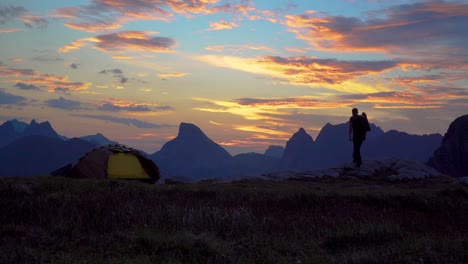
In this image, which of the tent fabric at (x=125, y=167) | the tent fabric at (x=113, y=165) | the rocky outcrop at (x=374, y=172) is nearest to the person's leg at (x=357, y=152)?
the rocky outcrop at (x=374, y=172)

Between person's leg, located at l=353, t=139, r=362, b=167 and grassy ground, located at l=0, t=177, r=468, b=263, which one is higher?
person's leg, located at l=353, t=139, r=362, b=167

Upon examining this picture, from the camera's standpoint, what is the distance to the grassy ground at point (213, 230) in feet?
23.2

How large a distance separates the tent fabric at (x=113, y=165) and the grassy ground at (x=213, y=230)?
29.7ft

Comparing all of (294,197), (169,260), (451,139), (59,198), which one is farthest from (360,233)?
(451,139)

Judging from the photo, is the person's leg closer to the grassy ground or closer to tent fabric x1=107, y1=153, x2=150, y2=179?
the grassy ground

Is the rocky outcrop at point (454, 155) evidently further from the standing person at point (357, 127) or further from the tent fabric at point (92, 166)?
the tent fabric at point (92, 166)

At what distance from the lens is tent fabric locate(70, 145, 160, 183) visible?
81.3 ft

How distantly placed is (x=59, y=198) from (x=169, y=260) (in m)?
6.95

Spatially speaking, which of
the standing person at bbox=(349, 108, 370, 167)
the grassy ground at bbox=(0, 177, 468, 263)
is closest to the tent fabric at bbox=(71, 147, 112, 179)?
the grassy ground at bbox=(0, 177, 468, 263)

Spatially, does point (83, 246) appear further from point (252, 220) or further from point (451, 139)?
point (451, 139)

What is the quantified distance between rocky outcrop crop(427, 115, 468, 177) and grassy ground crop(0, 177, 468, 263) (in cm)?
13925

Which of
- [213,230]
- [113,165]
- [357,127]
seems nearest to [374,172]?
[357,127]

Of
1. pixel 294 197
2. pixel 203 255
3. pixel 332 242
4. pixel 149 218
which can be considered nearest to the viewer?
pixel 203 255

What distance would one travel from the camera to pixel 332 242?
868 centimetres
